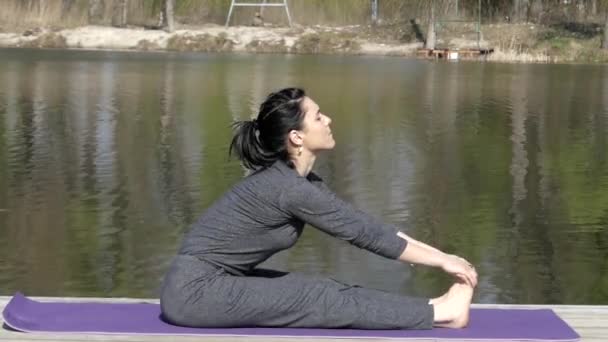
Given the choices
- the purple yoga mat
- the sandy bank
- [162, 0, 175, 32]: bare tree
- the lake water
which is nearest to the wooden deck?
the purple yoga mat

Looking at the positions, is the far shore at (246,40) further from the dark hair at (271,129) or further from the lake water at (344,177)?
the dark hair at (271,129)

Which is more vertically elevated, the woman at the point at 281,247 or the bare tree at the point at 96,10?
the bare tree at the point at 96,10

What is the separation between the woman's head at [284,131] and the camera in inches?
198

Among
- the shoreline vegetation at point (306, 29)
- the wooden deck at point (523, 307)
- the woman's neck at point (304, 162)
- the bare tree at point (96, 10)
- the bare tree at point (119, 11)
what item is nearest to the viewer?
the wooden deck at point (523, 307)

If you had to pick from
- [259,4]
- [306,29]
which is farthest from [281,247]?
[259,4]

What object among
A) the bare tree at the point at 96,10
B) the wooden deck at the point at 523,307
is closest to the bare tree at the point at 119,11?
the bare tree at the point at 96,10

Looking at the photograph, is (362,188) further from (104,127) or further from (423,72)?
(423,72)

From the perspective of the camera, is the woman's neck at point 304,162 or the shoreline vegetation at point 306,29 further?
the shoreline vegetation at point 306,29

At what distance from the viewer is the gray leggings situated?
498 cm

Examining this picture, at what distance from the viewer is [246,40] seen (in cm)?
4072

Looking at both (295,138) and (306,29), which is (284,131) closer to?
(295,138)

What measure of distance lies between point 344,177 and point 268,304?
296 inches

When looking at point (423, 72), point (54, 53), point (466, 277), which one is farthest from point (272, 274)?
point (54, 53)

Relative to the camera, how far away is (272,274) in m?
5.37
